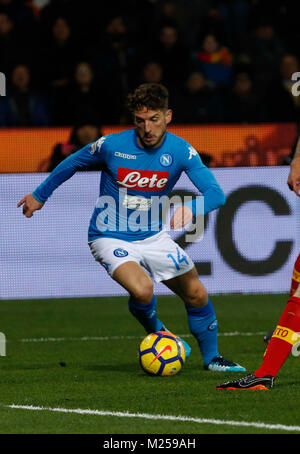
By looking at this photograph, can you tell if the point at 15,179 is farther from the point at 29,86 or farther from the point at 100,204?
the point at 100,204

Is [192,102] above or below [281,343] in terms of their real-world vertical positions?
below

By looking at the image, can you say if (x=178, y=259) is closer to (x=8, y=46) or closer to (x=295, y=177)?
(x=295, y=177)

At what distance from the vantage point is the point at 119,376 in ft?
23.5

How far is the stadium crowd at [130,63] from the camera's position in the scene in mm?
13797

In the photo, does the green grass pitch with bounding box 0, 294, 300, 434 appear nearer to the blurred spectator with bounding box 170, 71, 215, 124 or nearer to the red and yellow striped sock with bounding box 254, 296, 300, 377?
the red and yellow striped sock with bounding box 254, 296, 300, 377

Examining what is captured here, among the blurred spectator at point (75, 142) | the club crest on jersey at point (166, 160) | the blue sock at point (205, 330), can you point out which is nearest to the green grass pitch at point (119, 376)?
the blue sock at point (205, 330)

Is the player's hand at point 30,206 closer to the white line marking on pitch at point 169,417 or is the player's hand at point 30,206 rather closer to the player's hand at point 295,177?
the white line marking on pitch at point 169,417

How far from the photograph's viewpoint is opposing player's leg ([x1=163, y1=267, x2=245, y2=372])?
7.49 meters

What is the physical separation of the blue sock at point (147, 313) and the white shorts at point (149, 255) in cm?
21

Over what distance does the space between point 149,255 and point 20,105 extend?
21.7 ft

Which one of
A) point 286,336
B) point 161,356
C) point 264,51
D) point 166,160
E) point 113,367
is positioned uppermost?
point 166,160

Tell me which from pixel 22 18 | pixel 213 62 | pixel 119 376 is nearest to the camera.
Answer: pixel 119 376

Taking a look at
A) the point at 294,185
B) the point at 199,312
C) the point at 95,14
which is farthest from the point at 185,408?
the point at 95,14

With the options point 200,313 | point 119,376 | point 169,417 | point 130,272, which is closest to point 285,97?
point 200,313
